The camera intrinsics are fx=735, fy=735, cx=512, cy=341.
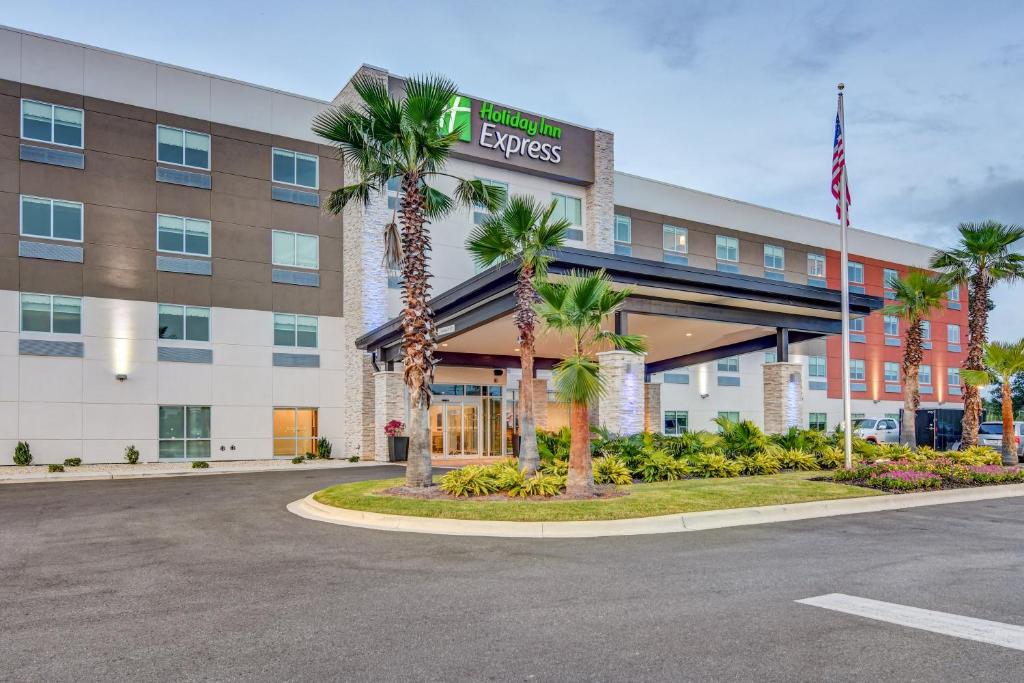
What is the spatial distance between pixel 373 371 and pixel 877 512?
21065 mm

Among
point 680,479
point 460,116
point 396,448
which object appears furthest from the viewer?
point 460,116

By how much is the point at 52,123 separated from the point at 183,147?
4.36 metres

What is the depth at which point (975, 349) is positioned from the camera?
2575 cm

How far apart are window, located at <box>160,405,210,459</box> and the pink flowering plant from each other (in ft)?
23.4

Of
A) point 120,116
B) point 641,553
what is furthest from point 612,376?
point 120,116

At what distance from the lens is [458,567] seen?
864 cm

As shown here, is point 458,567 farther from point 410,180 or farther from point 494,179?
point 494,179

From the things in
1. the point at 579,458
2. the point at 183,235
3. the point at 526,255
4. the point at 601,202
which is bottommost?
the point at 579,458

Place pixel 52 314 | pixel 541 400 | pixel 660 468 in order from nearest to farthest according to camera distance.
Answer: pixel 660 468
pixel 52 314
pixel 541 400

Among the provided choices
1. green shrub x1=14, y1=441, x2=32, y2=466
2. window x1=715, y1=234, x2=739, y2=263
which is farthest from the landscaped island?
window x1=715, y1=234, x2=739, y2=263

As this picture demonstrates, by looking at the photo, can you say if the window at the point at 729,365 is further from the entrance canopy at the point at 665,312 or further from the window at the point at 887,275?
the window at the point at 887,275

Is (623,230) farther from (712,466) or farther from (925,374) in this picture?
(925,374)

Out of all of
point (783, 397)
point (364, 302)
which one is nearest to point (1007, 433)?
point (783, 397)

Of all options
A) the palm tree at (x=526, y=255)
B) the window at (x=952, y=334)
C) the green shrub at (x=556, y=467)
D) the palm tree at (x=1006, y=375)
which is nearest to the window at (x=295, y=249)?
the palm tree at (x=526, y=255)
